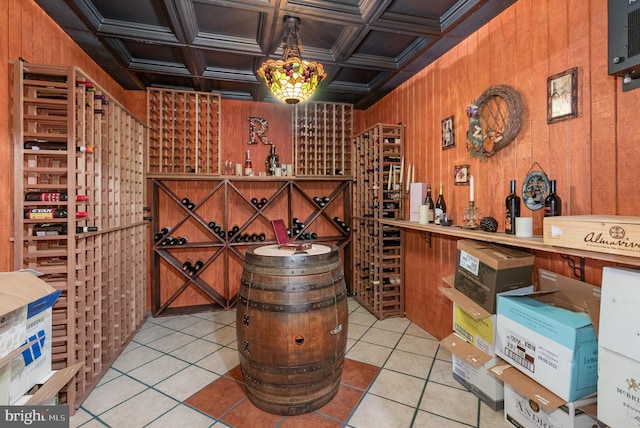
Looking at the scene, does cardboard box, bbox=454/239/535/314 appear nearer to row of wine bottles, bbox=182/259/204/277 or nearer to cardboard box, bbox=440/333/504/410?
cardboard box, bbox=440/333/504/410

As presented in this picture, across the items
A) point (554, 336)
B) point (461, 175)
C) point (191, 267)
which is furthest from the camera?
point (191, 267)

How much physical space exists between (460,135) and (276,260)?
1977 mm

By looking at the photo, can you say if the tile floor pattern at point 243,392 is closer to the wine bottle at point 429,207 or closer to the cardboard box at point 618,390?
the cardboard box at point 618,390

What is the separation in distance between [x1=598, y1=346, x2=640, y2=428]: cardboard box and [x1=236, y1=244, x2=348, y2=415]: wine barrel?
4.16ft

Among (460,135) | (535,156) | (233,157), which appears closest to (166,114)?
(233,157)

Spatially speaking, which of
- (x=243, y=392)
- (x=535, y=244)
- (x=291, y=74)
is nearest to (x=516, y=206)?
(x=535, y=244)

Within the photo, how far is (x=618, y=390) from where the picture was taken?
1.23m

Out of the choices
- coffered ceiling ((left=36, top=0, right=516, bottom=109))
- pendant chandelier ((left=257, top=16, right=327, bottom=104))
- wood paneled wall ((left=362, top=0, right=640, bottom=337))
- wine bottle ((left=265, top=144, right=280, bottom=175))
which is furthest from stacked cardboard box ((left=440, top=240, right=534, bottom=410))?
wine bottle ((left=265, top=144, right=280, bottom=175))

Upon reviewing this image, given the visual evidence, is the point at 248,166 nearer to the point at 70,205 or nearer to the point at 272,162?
the point at 272,162

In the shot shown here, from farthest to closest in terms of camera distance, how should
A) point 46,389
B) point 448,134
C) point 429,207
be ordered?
1. point 429,207
2. point 448,134
3. point 46,389

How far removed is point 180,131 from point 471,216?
3.52 metres

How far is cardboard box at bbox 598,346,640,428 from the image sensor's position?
1.19 meters

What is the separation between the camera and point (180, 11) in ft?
7.32

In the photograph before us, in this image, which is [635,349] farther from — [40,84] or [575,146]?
[40,84]
